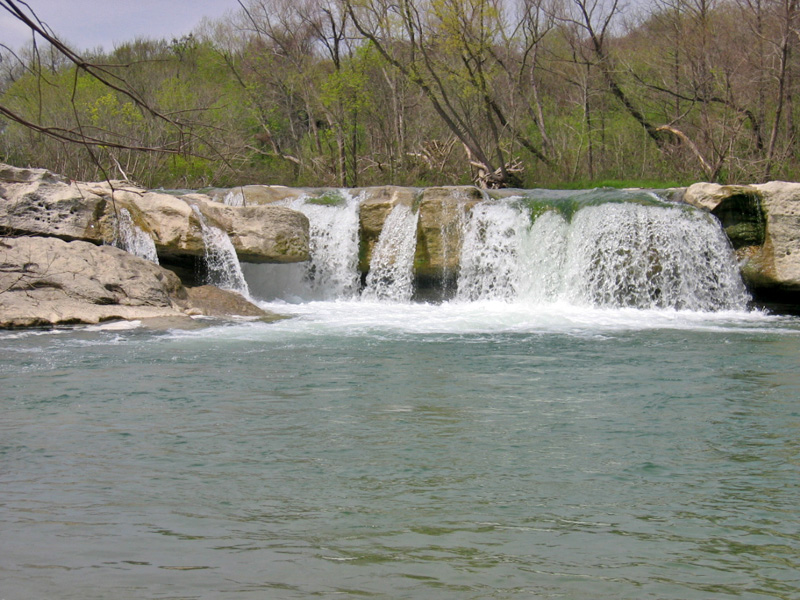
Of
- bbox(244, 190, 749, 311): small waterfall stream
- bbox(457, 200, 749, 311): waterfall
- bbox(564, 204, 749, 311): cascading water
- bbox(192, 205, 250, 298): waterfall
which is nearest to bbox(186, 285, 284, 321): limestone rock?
bbox(192, 205, 250, 298): waterfall

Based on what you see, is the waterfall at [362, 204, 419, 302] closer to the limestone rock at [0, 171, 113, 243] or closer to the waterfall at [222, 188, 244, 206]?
the waterfall at [222, 188, 244, 206]

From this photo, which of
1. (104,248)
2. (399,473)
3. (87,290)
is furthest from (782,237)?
(399,473)

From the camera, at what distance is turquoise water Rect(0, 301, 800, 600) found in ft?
10.8

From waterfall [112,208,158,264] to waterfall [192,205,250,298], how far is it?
0.92 metres

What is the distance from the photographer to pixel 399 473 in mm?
4742

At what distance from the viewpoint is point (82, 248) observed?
40.7 feet

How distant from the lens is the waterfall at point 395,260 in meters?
15.7

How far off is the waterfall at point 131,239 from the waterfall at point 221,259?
3.01 ft

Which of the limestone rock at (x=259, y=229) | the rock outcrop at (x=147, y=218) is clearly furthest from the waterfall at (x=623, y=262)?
the rock outcrop at (x=147, y=218)

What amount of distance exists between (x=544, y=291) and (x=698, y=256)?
8.35 ft

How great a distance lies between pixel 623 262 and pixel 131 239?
310 inches

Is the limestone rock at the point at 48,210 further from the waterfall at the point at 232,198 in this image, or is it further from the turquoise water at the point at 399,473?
the turquoise water at the point at 399,473

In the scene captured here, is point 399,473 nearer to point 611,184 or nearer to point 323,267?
point 323,267

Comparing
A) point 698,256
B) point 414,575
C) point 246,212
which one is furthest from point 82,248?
point 414,575
